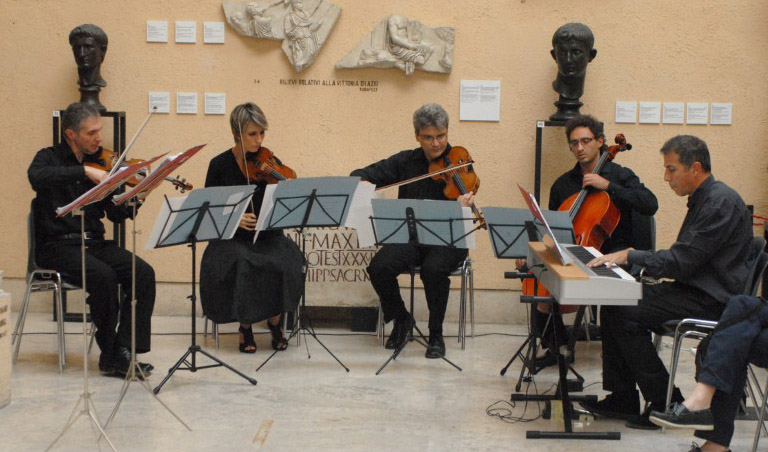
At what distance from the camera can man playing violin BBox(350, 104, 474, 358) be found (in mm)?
4531

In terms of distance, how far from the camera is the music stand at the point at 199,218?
377 centimetres

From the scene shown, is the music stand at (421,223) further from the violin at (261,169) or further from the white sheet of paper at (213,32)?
the white sheet of paper at (213,32)

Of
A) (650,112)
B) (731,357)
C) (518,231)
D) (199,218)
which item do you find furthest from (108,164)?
(650,112)

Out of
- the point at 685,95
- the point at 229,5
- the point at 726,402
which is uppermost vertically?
the point at 229,5

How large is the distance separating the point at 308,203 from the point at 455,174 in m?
0.83

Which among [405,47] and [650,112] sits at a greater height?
[405,47]

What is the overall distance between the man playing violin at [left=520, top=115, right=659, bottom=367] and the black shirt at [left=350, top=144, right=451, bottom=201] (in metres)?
0.62

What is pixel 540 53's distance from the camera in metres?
5.24

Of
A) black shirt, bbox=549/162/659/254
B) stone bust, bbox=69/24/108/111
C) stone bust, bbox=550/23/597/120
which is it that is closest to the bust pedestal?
stone bust, bbox=69/24/108/111

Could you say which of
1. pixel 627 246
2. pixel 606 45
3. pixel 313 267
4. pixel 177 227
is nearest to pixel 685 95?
pixel 606 45

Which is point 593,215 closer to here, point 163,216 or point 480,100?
point 480,100

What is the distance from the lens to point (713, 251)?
10.6ft

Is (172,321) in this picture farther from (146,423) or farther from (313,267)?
(146,423)

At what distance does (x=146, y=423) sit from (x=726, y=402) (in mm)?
2079
